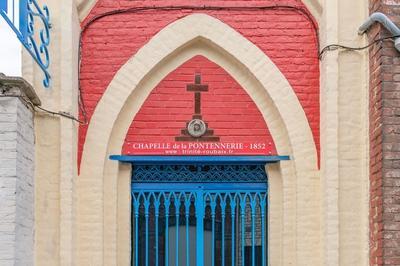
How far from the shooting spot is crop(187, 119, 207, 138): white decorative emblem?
316 inches

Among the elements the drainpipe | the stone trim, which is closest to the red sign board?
the stone trim

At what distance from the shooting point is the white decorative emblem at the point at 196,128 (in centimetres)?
802

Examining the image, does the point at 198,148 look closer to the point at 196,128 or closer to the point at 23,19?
the point at 196,128

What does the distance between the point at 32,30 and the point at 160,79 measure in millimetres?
1589

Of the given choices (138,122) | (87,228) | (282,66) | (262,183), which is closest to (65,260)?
(87,228)

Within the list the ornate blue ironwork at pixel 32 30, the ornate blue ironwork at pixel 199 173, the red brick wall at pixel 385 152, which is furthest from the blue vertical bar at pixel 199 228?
the ornate blue ironwork at pixel 32 30

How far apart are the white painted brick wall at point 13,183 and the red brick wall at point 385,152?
3.25 m

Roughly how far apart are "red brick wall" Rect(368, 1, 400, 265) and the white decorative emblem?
5.72 ft

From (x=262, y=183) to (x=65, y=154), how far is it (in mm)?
2062

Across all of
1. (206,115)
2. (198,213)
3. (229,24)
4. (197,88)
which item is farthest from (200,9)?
(198,213)

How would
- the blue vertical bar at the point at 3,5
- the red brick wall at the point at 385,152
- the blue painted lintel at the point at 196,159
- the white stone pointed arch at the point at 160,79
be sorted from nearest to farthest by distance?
the blue vertical bar at the point at 3,5
the red brick wall at the point at 385,152
the white stone pointed arch at the point at 160,79
the blue painted lintel at the point at 196,159

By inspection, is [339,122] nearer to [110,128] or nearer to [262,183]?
[262,183]

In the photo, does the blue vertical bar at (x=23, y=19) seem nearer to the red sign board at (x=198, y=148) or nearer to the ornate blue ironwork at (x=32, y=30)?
the ornate blue ironwork at (x=32, y=30)

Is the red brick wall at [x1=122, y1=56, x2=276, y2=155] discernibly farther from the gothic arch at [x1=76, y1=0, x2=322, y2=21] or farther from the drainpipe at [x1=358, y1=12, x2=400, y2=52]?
the drainpipe at [x1=358, y1=12, x2=400, y2=52]
